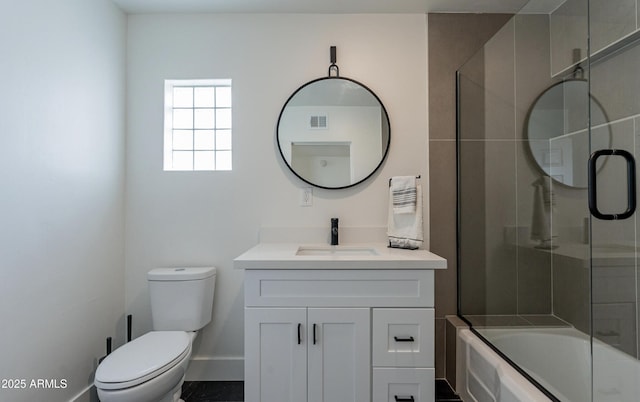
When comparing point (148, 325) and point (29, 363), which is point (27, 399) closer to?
point (29, 363)

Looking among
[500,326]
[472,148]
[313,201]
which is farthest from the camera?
[313,201]

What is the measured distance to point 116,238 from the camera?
1.83 meters

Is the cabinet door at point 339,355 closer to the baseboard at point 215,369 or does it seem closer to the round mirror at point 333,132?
the baseboard at point 215,369

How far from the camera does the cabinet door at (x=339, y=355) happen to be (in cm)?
134

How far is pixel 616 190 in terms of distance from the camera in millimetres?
1299

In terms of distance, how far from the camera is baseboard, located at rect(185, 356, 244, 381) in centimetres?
186

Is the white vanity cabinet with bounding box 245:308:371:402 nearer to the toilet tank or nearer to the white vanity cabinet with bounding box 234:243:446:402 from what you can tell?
the white vanity cabinet with bounding box 234:243:446:402

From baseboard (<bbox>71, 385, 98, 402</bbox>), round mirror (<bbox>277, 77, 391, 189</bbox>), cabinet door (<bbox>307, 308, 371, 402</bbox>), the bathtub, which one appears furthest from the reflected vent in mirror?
baseboard (<bbox>71, 385, 98, 402</bbox>)

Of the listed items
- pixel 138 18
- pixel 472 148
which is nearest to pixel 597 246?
pixel 472 148

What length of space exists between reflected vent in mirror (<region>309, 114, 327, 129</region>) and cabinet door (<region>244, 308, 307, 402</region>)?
45.2 inches

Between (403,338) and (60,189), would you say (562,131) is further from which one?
(60,189)

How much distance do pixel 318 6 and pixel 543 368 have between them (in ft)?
7.60

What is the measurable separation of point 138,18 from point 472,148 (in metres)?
2.34

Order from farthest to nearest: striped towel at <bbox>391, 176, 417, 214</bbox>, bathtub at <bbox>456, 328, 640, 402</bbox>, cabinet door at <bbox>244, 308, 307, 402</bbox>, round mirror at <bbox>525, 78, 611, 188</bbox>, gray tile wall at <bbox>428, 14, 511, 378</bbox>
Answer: gray tile wall at <bbox>428, 14, 511, 378</bbox>, striped towel at <bbox>391, 176, 417, 214</bbox>, round mirror at <bbox>525, 78, 611, 188</bbox>, cabinet door at <bbox>244, 308, 307, 402</bbox>, bathtub at <bbox>456, 328, 640, 402</bbox>
